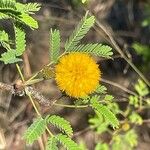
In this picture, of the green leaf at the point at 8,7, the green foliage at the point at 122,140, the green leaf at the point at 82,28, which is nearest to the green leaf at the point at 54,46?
the green leaf at the point at 82,28

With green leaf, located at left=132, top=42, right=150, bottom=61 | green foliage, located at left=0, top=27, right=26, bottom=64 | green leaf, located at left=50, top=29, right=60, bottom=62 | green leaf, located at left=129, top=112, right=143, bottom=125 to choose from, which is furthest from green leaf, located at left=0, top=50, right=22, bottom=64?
green leaf, located at left=132, top=42, right=150, bottom=61

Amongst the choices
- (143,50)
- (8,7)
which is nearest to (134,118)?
(143,50)

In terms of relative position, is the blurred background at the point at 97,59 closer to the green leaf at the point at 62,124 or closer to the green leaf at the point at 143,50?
the green leaf at the point at 143,50

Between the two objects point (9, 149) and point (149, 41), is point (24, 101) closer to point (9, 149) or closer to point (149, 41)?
point (9, 149)

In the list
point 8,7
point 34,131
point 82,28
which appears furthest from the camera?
point 82,28

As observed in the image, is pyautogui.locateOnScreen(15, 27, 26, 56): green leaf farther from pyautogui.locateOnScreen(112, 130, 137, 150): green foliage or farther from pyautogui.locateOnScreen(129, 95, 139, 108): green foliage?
pyautogui.locateOnScreen(112, 130, 137, 150): green foliage

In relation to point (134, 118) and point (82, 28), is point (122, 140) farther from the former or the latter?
point (82, 28)

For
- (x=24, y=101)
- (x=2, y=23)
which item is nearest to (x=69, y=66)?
(x=2, y=23)
